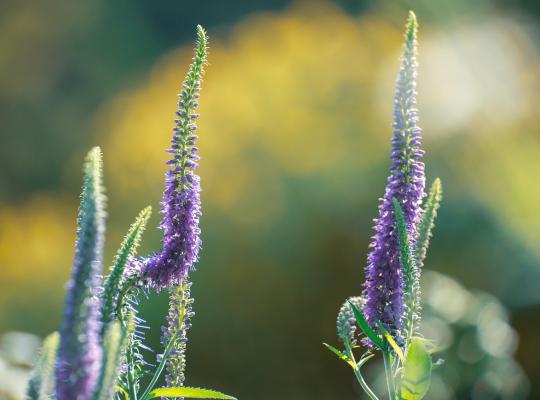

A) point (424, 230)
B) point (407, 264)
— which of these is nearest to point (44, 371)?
point (407, 264)

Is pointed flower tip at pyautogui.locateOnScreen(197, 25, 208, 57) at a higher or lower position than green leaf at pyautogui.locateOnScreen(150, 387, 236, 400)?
higher

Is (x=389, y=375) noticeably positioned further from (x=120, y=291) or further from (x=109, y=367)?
(x=109, y=367)

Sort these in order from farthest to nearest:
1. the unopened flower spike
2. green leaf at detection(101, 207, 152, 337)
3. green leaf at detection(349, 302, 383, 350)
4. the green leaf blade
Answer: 1. the unopened flower spike
2. green leaf at detection(349, 302, 383, 350)
3. the green leaf blade
4. green leaf at detection(101, 207, 152, 337)

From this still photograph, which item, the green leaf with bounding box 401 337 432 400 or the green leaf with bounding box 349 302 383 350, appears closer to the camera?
the green leaf with bounding box 401 337 432 400

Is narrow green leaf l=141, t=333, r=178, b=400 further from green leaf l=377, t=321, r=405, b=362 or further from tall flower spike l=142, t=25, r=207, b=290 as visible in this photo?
green leaf l=377, t=321, r=405, b=362

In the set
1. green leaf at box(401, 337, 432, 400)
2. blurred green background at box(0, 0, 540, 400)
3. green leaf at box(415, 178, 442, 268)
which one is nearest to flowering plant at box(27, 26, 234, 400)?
green leaf at box(401, 337, 432, 400)

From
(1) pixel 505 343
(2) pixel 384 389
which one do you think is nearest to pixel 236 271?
(1) pixel 505 343

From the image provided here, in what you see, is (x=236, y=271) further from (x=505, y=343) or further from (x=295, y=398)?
(x=505, y=343)
